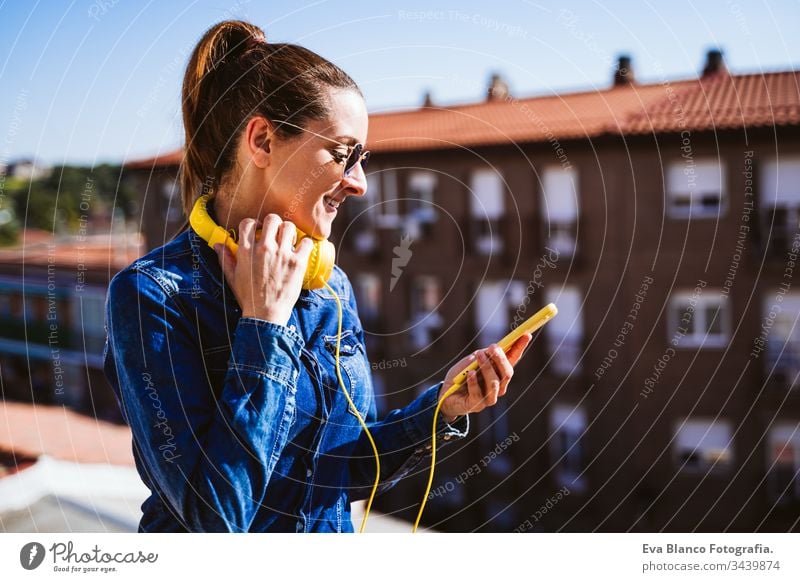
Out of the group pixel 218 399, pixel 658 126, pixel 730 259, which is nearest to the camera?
pixel 218 399

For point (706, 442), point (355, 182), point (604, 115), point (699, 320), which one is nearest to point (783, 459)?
point (706, 442)

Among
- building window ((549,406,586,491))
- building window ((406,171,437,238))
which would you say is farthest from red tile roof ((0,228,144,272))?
building window ((549,406,586,491))

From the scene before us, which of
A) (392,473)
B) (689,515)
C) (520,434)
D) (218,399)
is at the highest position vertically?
(218,399)

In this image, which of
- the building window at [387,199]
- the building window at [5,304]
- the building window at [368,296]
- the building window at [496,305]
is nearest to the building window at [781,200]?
the building window at [496,305]

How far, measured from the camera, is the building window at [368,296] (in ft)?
20.4

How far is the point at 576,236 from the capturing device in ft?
18.5

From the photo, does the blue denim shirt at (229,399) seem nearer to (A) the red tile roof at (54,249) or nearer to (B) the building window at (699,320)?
(A) the red tile roof at (54,249)

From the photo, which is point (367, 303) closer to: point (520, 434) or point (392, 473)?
point (520, 434)

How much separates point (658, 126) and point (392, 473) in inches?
140

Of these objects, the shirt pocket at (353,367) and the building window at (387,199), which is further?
the building window at (387,199)

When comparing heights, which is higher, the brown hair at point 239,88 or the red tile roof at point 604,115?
the red tile roof at point 604,115

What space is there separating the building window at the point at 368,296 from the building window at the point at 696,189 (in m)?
2.21

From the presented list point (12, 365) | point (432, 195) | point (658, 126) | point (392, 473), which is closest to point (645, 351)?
point (432, 195)

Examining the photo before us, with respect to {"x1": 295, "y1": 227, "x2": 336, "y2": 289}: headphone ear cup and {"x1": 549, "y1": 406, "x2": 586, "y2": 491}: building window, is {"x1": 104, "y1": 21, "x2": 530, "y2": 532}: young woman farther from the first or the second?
{"x1": 549, "y1": 406, "x2": 586, "y2": 491}: building window
